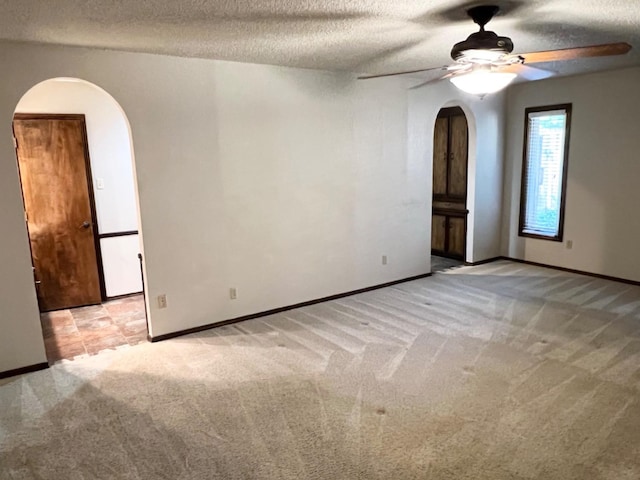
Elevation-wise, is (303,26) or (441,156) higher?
(303,26)

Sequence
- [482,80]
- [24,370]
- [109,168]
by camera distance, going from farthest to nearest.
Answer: [109,168], [24,370], [482,80]

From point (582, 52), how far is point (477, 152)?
131 inches

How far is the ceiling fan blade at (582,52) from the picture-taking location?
2.56 metres

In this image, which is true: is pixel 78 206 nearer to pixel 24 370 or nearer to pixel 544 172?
pixel 24 370

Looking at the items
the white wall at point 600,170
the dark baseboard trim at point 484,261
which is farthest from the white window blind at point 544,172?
the dark baseboard trim at point 484,261

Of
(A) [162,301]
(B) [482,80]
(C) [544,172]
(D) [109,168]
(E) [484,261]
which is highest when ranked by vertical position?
(B) [482,80]

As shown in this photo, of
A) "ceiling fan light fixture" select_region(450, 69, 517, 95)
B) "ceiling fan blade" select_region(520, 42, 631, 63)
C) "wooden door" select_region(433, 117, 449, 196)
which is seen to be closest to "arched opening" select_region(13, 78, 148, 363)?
"ceiling fan light fixture" select_region(450, 69, 517, 95)

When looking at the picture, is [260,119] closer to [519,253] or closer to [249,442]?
[249,442]

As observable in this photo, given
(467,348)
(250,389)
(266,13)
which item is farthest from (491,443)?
(266,13)

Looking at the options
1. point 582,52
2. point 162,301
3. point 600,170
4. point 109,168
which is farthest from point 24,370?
point 600,170

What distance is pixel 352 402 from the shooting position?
9.37ft

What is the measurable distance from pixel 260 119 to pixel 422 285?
2.70 metres

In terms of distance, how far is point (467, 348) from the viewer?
3.60m

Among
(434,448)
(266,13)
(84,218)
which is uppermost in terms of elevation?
(266,13)
